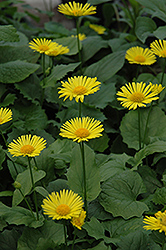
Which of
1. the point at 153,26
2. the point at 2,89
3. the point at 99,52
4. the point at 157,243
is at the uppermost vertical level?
the point at 153,26

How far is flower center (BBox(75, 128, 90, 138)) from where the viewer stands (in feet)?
3.29

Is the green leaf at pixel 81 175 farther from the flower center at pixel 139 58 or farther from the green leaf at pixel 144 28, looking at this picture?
the green leaf at pixel 144 28

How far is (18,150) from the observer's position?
1.06 m

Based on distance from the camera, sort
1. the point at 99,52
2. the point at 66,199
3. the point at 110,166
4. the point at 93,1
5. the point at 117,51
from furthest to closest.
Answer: the point at 99,52, the point at 117,51, the point at 93,1, the point at 110,166, the point at 66,199

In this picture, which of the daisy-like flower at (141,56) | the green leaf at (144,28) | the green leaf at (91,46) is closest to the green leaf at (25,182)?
the daisy-like flower at (141,56)

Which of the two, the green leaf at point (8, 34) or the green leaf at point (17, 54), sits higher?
the green leaf at point (8, 34)

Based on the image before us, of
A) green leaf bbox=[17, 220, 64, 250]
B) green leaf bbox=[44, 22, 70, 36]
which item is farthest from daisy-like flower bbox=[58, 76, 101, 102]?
green leaf bbox=[44, 22, 70, 36]

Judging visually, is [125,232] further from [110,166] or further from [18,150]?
[18,150]

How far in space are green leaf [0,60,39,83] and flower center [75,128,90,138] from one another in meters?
0.86

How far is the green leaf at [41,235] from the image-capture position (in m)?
1.10

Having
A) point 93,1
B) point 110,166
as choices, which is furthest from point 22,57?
point 110,166

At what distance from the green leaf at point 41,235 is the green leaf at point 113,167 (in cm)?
29

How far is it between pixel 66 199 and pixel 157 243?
1.39ft

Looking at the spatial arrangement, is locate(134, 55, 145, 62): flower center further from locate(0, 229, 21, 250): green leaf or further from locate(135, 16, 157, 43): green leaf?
locate(0, 229, 21, 250): green leaf
